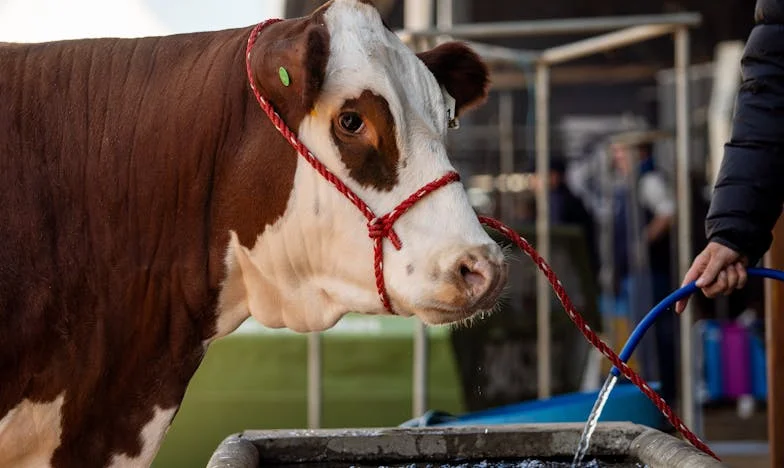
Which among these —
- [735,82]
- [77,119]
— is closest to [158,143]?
[77,119]

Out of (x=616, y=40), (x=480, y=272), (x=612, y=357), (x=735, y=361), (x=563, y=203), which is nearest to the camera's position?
(x=480, y=272)

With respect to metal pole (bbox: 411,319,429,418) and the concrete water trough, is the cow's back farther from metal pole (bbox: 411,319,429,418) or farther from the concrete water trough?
metal pole (bbox: 411,319,429,418)

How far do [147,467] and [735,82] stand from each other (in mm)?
8046

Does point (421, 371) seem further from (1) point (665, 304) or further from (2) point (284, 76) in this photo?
(2) point (284, 76)

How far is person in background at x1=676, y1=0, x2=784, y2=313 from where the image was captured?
2336 millimetres

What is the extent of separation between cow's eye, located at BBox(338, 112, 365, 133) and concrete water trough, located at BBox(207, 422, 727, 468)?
2.17 ft

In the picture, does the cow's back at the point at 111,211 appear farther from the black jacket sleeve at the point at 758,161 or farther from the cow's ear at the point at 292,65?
the black jacket sleeve at the point at 758,161

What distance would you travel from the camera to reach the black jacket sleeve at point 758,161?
7.66 feet

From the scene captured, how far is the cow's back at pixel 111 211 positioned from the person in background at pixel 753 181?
1.09 meters

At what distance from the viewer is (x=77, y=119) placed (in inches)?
91.5

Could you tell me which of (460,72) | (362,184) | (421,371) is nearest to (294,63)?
(362,184)

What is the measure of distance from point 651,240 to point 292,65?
6.43 meters

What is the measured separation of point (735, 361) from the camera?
26.8 ft

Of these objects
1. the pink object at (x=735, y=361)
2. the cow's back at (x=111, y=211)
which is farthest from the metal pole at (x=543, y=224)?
the pink object at (x=735, y=361)
